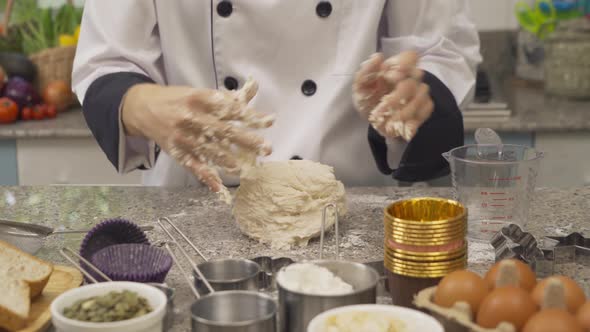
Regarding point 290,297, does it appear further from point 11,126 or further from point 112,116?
point 11,126

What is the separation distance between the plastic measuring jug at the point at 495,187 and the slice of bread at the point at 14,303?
72cm

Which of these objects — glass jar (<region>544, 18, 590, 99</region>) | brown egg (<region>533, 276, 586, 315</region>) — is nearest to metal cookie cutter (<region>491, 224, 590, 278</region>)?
brown egg (<region>533, 276, 586, 315</region>)

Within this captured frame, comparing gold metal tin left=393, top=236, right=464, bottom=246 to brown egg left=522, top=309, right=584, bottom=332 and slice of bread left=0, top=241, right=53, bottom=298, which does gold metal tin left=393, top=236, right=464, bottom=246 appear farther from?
slice of bread left=0, top=241, right=53, bottom=298

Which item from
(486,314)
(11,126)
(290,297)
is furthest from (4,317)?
(11,126)

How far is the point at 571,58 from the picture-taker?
268cm

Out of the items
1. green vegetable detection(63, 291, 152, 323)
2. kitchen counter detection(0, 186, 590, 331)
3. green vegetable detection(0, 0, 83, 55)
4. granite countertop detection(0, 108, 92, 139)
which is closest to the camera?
green vegetable detection(63, 291, 152, 323)

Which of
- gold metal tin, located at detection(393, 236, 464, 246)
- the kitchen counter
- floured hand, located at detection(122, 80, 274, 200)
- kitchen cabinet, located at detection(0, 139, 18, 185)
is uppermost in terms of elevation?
floured hand, located at detection(122, 80, 274, 200)

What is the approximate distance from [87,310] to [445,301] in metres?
0.43

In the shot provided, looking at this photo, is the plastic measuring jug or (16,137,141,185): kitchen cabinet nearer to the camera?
the plastic measuring jug

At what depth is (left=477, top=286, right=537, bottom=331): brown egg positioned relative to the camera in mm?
892

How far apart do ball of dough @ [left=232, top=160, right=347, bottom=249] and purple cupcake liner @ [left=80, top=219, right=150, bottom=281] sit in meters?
0.20

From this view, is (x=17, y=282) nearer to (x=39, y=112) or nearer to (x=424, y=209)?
(x=424, y=209)

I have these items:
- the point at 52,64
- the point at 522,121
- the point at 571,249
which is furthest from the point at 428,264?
the point at 52,64

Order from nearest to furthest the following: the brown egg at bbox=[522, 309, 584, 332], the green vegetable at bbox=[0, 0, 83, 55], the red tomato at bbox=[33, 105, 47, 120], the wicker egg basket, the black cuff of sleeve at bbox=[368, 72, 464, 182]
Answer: the brown egg at bbox=[522, 309, 584, 332] → the black cuff of sleeve at bbox=[368, 72, 464, 182] → the red tomato at bbox=[33, 105, 47, 120] → the wicker egg basket → the green vegetable at bbox=[0, 0, 83, 55]
